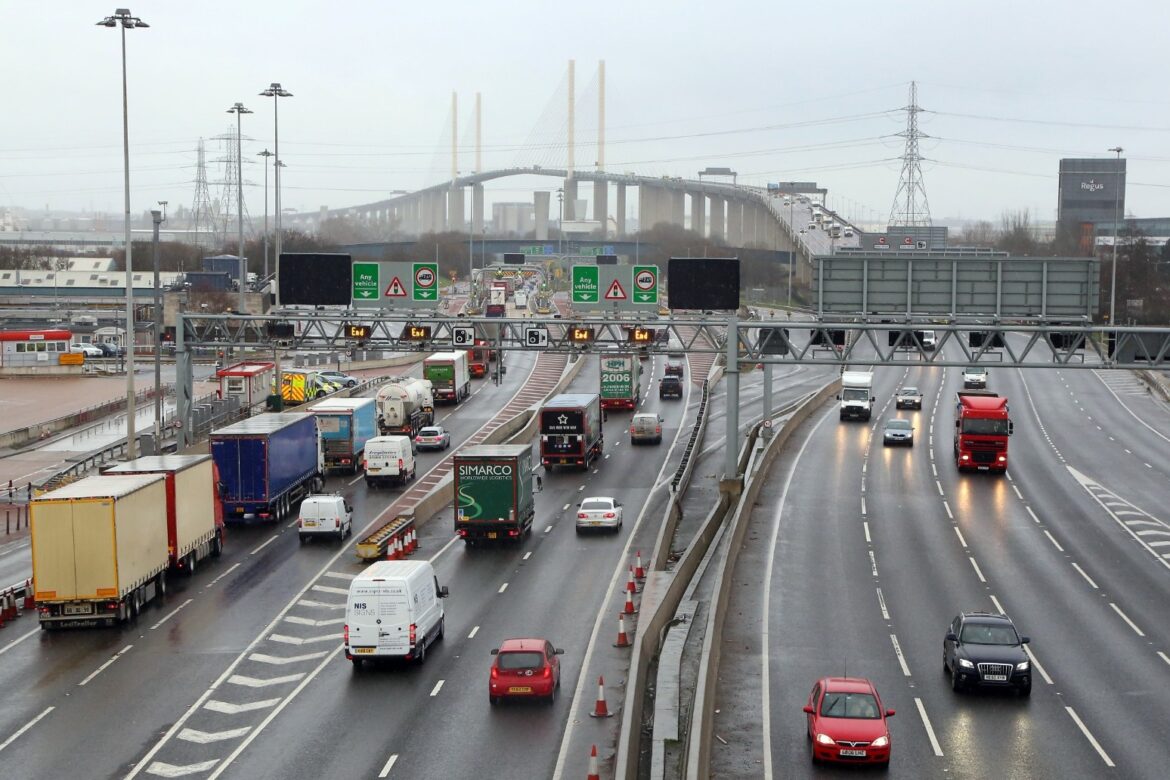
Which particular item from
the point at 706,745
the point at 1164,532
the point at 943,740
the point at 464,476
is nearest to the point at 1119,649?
the point at 943,740

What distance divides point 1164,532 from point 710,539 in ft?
51.7

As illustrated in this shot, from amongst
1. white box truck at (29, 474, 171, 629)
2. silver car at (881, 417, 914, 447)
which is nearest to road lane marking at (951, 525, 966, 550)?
silver car at (881, 417, 914, 447)

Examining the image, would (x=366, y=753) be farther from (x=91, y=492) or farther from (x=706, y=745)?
(x=91, y=492)

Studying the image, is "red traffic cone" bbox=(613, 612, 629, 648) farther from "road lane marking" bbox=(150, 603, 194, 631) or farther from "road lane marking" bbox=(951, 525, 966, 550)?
"road lane marking" bbox=(951, 525, 966, 550)

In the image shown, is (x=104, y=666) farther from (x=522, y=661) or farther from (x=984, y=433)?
(x=984, y=433)

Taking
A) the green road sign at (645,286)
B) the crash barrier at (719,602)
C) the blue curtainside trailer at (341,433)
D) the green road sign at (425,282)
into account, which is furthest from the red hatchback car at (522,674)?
the blue curtainside trailer at (341,433)

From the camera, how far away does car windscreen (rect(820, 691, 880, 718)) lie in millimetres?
24125

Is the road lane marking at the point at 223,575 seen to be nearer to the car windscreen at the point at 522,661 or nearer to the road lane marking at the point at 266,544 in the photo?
the road lane marking at the point at 266,544

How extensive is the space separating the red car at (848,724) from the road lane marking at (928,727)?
145 cm

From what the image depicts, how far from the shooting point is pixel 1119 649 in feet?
107

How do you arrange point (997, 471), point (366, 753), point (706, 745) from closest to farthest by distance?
point (706, 745) → point (366, 753) → point (997, 471)

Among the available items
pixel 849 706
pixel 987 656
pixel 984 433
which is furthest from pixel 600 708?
pixel 984 433

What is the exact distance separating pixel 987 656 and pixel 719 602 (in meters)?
7.00

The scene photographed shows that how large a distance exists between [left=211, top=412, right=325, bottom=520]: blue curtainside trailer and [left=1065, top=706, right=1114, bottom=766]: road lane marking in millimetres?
28704
